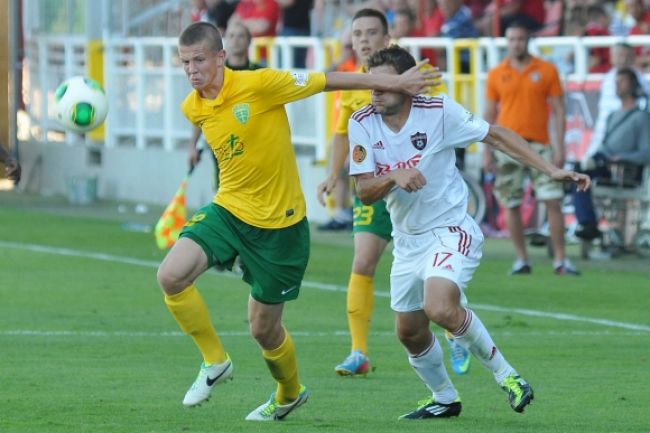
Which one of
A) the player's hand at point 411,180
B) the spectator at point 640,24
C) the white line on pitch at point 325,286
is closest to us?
the player's hand at point 411,180

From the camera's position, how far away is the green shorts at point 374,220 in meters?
10.3

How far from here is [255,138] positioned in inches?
334

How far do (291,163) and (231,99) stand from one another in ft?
1.58

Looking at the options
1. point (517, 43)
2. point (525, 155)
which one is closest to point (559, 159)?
point (517, 43)

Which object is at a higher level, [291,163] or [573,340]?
[291,163]

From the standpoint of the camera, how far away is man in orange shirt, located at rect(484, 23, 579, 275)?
50.8ft

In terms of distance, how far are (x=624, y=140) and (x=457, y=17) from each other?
145 inches

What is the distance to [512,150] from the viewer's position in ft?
27.6

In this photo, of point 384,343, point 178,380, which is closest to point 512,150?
point 178,380

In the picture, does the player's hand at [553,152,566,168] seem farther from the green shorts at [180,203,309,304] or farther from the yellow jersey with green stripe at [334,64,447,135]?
the green shorts at [180,203,309,304]

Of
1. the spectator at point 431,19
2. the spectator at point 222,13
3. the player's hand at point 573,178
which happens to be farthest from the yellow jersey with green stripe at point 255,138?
the spectator at point 222,13

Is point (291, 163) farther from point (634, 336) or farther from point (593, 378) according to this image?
point (634, 336)

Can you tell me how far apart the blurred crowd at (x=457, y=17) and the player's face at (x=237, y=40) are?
214cm

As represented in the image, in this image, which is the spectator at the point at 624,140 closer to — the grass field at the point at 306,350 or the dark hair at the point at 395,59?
the grass field at the point at 306,350
